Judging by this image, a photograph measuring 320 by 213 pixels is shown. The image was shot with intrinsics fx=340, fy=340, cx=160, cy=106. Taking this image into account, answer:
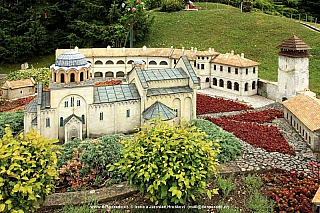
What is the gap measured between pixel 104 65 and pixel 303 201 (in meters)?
33.7

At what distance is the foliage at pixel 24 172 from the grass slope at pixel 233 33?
3666 centimetres

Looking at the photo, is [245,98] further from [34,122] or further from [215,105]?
[34,122]

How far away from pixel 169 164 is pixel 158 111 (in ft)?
36.7

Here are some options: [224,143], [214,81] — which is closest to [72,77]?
[224,143]

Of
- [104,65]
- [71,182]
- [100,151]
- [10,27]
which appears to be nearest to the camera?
[71,182]

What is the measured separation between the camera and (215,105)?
3183cm

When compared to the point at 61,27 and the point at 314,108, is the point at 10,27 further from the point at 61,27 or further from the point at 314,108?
the point at 314,108

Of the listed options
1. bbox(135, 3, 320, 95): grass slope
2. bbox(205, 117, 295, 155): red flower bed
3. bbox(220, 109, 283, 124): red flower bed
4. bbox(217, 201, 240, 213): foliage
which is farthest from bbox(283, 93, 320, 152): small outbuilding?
bbox(135, 3, 320, 95): grass slope

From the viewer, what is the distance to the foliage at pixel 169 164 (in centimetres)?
1212

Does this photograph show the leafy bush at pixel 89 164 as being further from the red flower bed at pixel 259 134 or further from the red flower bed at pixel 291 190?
the red flower bed at pixel 259 134

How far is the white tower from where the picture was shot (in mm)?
30375

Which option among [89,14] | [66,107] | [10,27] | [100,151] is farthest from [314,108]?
[10,27]

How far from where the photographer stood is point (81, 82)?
22.7m

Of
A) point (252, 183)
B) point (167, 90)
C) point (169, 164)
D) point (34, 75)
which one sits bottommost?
point (252, 183)
